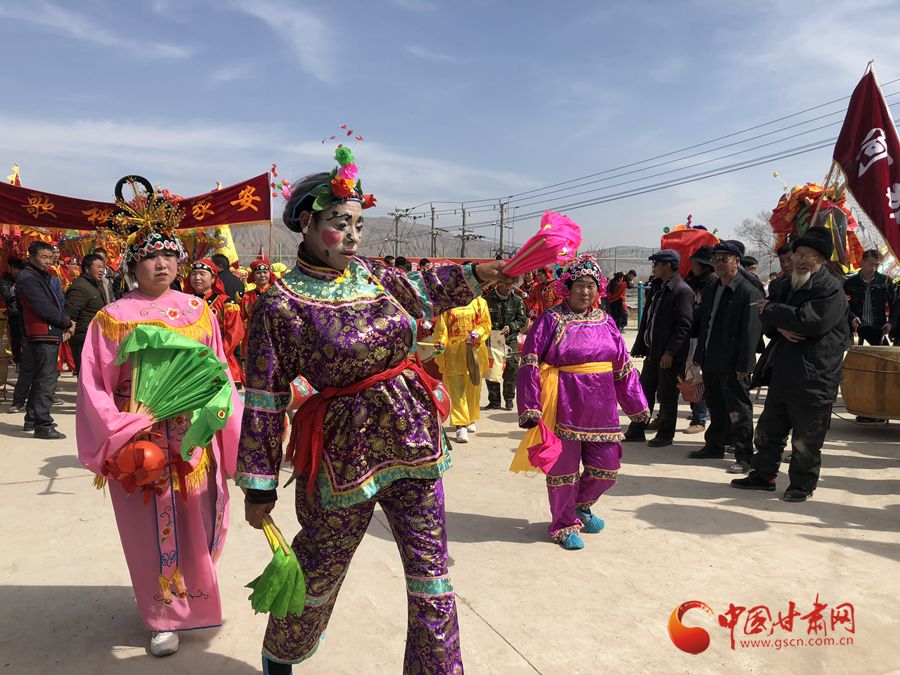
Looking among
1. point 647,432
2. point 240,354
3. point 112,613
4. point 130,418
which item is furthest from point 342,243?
point 647,432

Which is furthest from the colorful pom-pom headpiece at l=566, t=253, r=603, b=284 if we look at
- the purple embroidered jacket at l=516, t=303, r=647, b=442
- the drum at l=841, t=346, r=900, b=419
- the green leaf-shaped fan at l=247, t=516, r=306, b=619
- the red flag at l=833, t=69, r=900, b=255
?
the drum at l=841, t=346, r=900, b=419

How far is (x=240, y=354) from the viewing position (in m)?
7.56

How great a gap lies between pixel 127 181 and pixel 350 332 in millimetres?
2049

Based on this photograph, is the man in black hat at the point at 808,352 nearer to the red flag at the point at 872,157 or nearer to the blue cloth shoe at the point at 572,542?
the red flag at the point at 872,157

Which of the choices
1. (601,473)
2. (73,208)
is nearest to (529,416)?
(601,473)

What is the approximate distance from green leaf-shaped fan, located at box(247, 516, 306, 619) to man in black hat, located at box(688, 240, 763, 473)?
191 inches

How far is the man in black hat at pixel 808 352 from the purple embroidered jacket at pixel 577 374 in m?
1.53

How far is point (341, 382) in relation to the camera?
2.24 metres

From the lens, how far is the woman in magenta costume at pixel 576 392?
164 inches

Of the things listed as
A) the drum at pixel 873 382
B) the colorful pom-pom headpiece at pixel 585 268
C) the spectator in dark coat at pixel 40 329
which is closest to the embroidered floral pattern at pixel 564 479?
the colorful pom-pom headpiece at pixel 585 268

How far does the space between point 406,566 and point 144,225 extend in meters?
2.14

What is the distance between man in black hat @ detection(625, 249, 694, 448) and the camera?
261 inches

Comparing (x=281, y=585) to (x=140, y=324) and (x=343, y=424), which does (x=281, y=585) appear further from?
(x=140, y=324)

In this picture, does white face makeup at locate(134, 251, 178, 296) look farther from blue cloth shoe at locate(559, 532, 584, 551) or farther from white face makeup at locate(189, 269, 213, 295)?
white face makeup at locate(189, 269, 213, 295)
